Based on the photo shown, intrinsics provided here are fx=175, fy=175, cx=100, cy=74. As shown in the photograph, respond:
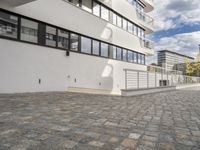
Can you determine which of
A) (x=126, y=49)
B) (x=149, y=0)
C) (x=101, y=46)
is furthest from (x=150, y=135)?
(x=149, y=0)

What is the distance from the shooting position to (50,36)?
947 centimetres

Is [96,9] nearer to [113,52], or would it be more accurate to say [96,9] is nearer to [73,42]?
[113,52]

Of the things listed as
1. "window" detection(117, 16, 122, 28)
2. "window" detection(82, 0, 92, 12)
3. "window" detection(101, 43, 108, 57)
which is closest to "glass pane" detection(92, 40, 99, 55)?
"window" detection(101, 43, 108, 57)

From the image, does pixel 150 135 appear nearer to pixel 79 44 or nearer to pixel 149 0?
pixel 79 44

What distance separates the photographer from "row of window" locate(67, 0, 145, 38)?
12.2 metres

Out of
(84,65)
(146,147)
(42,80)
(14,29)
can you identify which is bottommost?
(146,147)

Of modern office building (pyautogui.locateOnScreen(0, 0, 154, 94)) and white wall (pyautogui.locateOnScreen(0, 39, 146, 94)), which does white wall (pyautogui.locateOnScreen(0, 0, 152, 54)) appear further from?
white wall (pyautogui.locateOnScreen(0, 39, 146, 94))

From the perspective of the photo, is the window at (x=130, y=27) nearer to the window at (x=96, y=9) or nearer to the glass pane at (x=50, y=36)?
the window at (x=96, y=9)

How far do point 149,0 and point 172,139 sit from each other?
22942 mm

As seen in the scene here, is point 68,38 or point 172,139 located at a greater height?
point 68,38

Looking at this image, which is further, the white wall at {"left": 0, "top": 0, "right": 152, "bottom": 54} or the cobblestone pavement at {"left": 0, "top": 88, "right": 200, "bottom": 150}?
the white wall at {"left": 0, "top": 0, "right": 152, "bottom": 54}

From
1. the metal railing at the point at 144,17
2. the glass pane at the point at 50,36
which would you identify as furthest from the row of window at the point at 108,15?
the glass pane at the point at 50,36

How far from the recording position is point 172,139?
110 inches

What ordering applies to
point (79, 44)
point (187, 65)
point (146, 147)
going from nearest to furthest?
point (146, 147), point (79, 44), point (187, 65)
